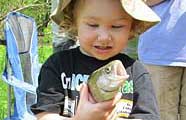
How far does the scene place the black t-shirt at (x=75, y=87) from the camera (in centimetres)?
189

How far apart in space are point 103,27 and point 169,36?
174 centimetres

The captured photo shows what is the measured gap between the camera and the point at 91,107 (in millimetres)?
1726

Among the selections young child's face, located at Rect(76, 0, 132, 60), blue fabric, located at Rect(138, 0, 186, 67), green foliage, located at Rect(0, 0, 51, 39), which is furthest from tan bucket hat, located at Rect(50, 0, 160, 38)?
green foliage, located at Rect(0, 0, 51, 39)

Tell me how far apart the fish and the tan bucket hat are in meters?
0.33

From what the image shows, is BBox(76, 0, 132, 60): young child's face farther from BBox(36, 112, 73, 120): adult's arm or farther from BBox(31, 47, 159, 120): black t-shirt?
BBox(36, 112, 73, 120): adult's arm

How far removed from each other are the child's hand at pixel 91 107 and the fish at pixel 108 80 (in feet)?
0.11

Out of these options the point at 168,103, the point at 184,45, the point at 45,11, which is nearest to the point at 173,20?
the point at 184,45

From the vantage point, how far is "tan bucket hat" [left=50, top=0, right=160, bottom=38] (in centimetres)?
188

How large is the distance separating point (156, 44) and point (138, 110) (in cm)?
165

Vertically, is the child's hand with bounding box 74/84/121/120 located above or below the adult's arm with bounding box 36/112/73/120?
above

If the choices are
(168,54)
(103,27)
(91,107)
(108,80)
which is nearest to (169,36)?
(168,54)

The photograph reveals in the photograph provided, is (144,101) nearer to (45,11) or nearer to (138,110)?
(138,110)

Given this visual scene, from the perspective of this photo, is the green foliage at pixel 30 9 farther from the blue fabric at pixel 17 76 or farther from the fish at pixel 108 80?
the fish at pixel 108 80

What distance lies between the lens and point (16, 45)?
15.4 feet
